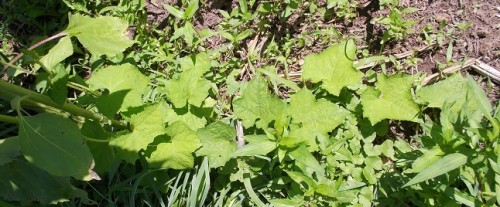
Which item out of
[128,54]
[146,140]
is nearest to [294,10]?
[128,54]

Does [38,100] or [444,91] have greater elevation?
[38,100]

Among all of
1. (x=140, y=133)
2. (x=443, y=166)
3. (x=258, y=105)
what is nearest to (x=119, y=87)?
(x=140, y=133)

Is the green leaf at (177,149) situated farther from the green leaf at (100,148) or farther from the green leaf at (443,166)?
the green leaf at (443,166)

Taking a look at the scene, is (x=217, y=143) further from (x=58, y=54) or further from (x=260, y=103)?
(x=58, y=54)

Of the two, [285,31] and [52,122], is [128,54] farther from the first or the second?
[52,122]

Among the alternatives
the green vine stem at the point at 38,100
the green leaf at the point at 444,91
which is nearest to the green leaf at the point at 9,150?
the green vine stem at the point at 38,100

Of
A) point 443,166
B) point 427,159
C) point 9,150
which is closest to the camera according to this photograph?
point 9,150

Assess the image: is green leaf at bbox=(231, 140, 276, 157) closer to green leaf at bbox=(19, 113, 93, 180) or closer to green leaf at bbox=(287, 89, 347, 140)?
green leaf at bbox=(287, 89, 347, 140)
